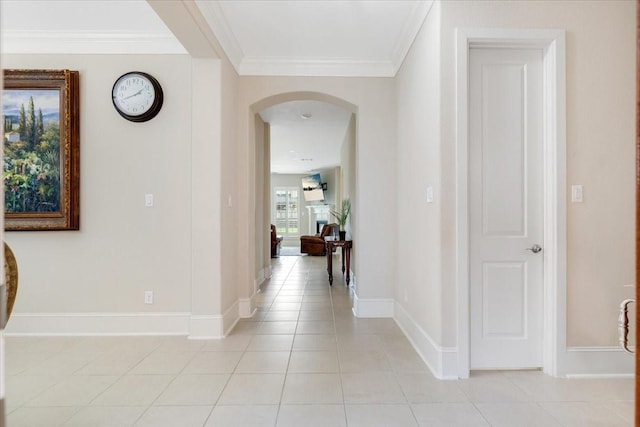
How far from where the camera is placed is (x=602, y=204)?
8.21ft

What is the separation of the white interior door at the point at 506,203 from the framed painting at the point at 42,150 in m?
3.45

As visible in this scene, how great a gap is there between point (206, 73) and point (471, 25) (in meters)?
2.22

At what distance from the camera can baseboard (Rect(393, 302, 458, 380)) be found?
2.45 meters

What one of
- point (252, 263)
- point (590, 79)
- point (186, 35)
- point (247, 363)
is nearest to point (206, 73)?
point (186, 35)

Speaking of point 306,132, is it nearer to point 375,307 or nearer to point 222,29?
point 222,29

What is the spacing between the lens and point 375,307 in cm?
386

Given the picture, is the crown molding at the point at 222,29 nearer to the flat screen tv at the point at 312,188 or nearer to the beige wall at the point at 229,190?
the beige wall at the point at 229,190

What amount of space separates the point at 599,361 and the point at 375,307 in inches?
76.3

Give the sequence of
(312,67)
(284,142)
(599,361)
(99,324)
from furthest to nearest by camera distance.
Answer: (284,142) < (312,67) < (99,324) < (599,361)

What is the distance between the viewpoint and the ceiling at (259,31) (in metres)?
2.85

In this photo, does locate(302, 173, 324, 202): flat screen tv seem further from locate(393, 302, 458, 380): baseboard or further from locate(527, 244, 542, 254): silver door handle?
locate(527, 244, 542, 254): silver door handle

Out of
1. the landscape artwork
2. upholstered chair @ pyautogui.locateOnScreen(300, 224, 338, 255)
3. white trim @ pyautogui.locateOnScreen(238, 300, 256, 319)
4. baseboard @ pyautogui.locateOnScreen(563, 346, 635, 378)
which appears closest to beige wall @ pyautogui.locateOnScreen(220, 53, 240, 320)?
white trim @ pyautogui.locateOnScreen(238, 300, 256, 319)

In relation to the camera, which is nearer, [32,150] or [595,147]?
[595,147]

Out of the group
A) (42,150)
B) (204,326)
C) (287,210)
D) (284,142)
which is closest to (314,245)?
(284,142)
